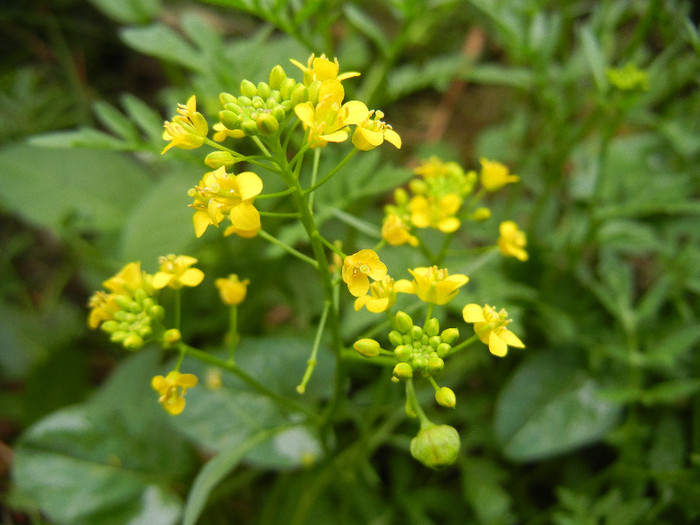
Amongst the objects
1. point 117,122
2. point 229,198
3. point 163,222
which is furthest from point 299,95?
point 163,222

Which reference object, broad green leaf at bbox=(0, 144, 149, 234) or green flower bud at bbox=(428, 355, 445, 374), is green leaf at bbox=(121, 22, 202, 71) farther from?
green flower bud at bbox=(428, 355, 445, 374)

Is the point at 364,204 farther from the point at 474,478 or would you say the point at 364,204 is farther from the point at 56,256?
the point at 56,256

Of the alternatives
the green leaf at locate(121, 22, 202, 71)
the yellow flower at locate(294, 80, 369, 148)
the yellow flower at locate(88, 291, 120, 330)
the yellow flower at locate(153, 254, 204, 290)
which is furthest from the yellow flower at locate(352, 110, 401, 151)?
the green leaf at locate(121, 22, 202, 71)

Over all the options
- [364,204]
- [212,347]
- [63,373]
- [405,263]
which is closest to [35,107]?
[63,373]

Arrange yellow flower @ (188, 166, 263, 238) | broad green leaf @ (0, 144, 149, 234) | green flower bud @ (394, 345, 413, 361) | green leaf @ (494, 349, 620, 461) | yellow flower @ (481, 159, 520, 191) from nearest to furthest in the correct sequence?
yellow flower @ (188, 166, 263, 238)
green flower bud @ (394, 345, 413, 361)
yellow flower @ (481, 159, 520, 191)
green leaf @ (494, 349, 620, 461)
broad green leaf @ (0, 144, 149, 234)

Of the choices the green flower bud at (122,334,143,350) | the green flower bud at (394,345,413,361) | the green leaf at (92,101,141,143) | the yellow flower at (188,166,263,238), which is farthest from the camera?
the green leaf at (92,101,141,143)

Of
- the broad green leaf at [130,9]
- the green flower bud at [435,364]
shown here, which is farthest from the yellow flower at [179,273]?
the broad green leaf at [130,9]

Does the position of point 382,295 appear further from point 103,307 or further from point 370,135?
point 103,307
